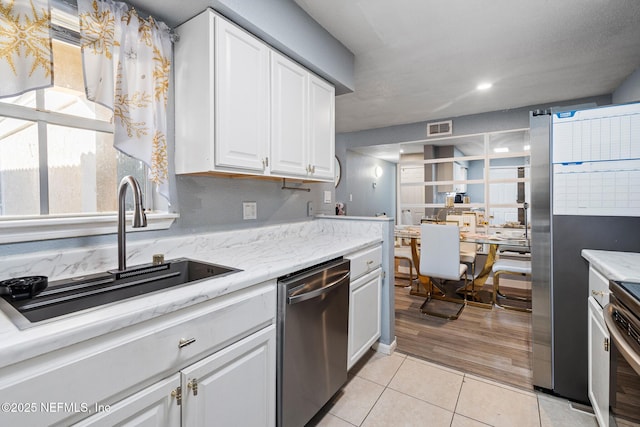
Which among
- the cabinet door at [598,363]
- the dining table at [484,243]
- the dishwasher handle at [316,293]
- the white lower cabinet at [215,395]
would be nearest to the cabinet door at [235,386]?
the white lower cabinet at [215,395]

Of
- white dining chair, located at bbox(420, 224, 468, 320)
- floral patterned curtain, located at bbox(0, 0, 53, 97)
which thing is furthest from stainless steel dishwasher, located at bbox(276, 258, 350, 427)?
white dining chair, located at bbox(420, 224, 468, 320)

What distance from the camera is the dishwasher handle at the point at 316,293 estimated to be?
1296 mm

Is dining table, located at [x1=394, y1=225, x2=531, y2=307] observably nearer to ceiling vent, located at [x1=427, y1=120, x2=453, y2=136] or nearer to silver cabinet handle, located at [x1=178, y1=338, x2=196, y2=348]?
ceiling vent, located at [x1=427, y1=120, x2=453, y2=136]

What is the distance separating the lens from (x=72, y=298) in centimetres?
102

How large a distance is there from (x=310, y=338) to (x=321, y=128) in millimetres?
1440

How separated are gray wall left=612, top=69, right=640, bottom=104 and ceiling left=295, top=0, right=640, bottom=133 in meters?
0.07

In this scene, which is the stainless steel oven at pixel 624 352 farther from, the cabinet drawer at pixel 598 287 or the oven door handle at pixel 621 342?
the cabinet drawer at pixel 598 287

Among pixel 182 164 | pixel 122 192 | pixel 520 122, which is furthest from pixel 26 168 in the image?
pixel 520 122

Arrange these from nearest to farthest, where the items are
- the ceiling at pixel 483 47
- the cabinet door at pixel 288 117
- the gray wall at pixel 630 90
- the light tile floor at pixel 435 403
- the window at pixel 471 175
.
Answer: the light tile floor at pixel 435 403 < the cabinet door at pixel 288 117 < the ceiling at pixel 483 47 < the gray wall at pixel 630 90 < the window at pixel 471 175

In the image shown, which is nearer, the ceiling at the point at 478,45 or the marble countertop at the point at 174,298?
the marble countertop at the point at 174,298

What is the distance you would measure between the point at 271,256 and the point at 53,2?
141 cm

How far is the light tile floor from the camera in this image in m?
1.59

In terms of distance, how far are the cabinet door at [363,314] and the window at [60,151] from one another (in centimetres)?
139

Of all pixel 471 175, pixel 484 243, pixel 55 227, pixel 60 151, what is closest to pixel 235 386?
pixel 55 227
